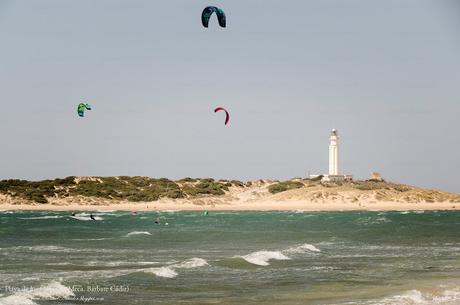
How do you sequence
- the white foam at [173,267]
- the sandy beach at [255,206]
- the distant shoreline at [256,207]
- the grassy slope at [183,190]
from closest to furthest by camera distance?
1. the white foam at [173,267]
2. the distant shoreline at [256,207]
3. the sandy beach at [255,206]
4. the grassy slope at [183,190]

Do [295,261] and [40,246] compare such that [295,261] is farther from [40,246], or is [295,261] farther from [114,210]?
[114,210]

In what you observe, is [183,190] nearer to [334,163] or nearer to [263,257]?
[334,163]

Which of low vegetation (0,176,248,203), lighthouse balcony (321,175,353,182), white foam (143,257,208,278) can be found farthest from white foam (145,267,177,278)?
lighthouse balcony (321,175,353,182)

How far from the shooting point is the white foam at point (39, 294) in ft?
63.0

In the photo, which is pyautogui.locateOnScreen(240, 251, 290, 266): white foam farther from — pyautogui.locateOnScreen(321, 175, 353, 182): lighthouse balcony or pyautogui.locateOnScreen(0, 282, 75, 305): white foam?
pyautogui.locateOnScreen(321, 175, 353, 182): lighthouse balcony

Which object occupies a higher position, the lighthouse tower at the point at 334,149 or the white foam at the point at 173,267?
the lighthouse tower at the point at 334,149

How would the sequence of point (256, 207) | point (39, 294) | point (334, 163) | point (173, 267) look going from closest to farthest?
point (39, 294)
point (173, 267)
point (256, 207)
point (334, 163)

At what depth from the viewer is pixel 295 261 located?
30.9 m

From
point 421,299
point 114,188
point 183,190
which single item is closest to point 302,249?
point 421,299

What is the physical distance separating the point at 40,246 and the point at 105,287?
1875cm

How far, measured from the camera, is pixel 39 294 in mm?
20562

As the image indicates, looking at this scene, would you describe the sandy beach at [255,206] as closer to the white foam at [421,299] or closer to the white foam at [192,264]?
the white foam at [192,264]

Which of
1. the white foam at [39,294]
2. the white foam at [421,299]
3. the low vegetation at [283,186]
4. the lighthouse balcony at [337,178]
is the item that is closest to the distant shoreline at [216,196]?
the low vegetation at [283,186]

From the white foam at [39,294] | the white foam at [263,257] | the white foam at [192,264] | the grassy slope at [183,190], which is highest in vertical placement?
the grassy slope at [183,190]
